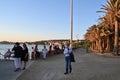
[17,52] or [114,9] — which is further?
[114,9]

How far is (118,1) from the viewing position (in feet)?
162

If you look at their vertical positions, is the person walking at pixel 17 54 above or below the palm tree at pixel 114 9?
below

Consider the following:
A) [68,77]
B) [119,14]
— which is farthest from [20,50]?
[119,14]

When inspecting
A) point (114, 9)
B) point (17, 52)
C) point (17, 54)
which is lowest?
point (17, 54)

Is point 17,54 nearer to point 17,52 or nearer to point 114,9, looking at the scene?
point 17,52

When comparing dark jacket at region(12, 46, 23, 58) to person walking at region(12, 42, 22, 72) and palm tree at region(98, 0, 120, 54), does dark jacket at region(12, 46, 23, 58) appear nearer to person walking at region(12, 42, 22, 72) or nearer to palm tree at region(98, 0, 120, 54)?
person walking at region(12, 42, 22, 72)

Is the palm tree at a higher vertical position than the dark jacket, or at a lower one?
higher

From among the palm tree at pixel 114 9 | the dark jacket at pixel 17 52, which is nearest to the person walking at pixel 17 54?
the dark jacket at pixel 17 52

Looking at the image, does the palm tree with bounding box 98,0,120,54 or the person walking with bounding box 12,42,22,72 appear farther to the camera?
the palm tree with bounding box 98,0,120,54

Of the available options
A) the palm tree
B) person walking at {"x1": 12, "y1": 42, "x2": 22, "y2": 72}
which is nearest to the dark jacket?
person walking at {"x1": 12, "y1": 42, "x2": 22, "y2": 72}

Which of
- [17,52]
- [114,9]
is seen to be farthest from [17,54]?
[114,9]

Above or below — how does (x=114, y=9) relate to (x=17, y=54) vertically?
above

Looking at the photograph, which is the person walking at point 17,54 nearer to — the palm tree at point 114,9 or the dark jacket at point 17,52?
the dark jacket at point 17,52

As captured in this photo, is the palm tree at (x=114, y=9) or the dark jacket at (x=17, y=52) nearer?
the dark jacket at (x=17, y=52)
